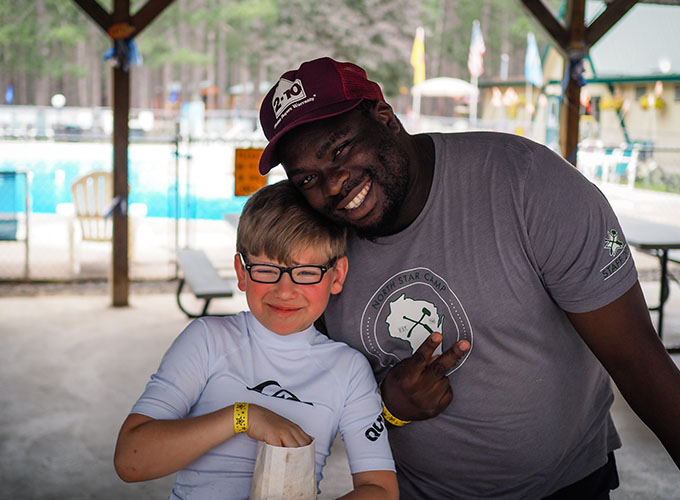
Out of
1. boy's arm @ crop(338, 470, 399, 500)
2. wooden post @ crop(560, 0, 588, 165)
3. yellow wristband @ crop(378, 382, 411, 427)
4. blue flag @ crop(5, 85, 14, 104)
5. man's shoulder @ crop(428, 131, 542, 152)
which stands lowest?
boy's arm @ crop(338, 470, 399, 500)

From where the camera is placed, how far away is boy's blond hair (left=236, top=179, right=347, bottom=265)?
1.59m

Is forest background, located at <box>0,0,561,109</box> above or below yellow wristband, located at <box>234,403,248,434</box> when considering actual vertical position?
above

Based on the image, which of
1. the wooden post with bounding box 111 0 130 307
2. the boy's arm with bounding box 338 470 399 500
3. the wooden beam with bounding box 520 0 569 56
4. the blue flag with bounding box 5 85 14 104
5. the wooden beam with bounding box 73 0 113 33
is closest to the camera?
the boy's arm with bounding box 338 470 399 500

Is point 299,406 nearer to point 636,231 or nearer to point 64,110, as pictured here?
point 636,231

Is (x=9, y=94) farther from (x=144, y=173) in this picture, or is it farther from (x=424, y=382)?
(x=424, y=382)

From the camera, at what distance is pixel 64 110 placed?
2420 cm

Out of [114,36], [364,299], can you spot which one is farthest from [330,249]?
[114,36]

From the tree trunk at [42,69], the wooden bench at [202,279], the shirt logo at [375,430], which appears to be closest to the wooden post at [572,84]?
the wooden bench at [202,279]

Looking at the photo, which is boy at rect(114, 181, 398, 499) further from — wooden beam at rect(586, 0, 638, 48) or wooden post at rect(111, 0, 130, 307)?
wooden beam at rect(586, 0, 638, 48)

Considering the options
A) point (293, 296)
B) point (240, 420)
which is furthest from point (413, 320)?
point (240, 420)

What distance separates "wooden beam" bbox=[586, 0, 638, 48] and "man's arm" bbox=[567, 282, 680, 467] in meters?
5.51

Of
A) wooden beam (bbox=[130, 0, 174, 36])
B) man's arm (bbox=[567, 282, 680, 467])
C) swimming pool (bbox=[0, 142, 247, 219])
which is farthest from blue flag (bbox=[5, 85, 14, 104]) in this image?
man's arm (bbox=[567, 282, 680, 467])

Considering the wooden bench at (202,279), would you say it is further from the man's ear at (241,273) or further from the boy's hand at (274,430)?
the boy's hand at (274,430)

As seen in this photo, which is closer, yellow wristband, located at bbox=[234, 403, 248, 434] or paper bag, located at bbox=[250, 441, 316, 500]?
paper bag, located at bbox=[250, 441, 316, 500]
